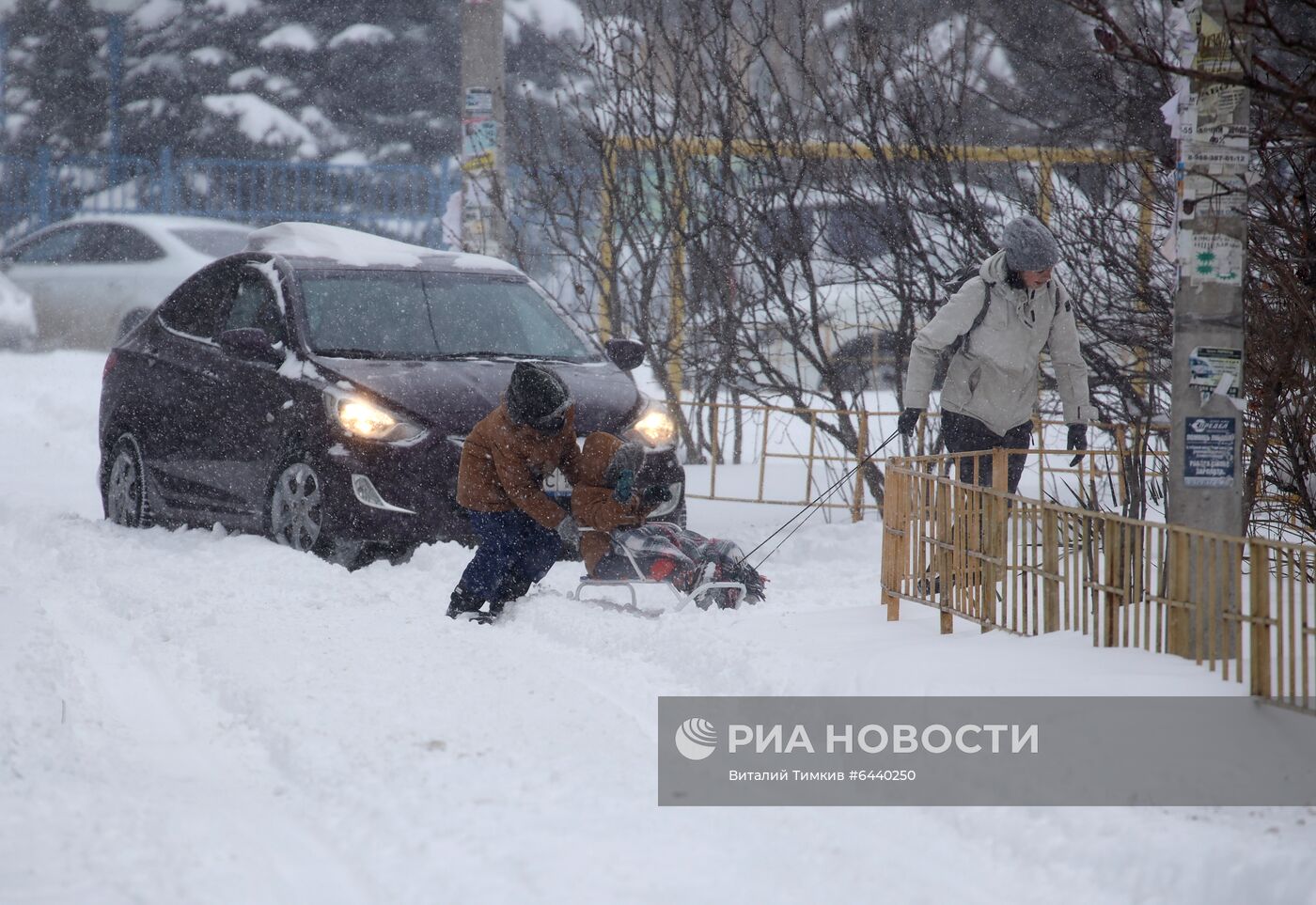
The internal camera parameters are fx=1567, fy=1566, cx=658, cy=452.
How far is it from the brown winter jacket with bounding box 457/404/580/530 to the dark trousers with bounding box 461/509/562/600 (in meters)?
0.06

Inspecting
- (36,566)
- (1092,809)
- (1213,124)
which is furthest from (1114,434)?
(36,566)

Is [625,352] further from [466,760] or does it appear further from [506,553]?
[466,760]

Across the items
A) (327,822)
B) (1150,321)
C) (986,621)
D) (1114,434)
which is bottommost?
(327,822)

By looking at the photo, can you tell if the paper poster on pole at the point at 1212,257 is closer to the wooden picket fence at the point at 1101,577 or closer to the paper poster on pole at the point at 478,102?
the wooden picket fence at the point at 1101,577

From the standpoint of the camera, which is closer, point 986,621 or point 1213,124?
point 1213,124

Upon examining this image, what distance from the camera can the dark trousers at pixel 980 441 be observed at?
6.67 meters

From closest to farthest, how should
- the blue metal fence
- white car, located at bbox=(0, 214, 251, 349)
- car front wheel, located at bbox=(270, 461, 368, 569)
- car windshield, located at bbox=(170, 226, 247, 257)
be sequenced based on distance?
car front wheel, located at bbox=(270, 461, 368, 569) → white car, located at bbox=(0, 214, 251, 349) → car windshield, located at bbox=(170, 226, 247, 257) → the blue metal fence

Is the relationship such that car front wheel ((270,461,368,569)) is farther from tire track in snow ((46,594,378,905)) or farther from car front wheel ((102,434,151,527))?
tire track in snow ((46,594,378,905))

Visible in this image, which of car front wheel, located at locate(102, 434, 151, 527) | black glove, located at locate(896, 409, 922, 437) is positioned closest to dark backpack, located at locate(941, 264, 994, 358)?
black glove, located at locate(896, 409, 922, 437)

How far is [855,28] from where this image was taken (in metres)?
9.24

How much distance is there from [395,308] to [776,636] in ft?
11.6

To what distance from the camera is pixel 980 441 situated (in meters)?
6.80

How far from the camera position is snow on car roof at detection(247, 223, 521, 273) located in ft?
28.6

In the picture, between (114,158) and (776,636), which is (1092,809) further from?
(114,158)
